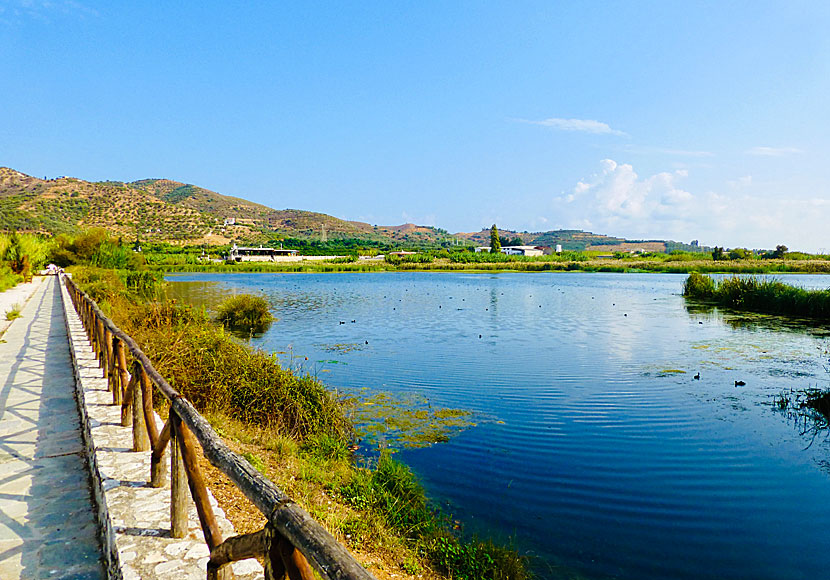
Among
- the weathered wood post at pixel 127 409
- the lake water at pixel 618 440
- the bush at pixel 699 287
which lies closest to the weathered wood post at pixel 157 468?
the weathered wood post at pixel 127 409

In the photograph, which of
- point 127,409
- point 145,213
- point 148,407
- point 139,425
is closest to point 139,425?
point 139,425

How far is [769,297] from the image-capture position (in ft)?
90.7

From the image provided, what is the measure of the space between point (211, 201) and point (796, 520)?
149 m

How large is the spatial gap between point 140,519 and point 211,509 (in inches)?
35.3

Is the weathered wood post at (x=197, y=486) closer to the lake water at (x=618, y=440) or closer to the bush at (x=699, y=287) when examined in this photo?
the lake water at (x=618, y=440)

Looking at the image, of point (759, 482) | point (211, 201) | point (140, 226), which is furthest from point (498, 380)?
point (211, 201)

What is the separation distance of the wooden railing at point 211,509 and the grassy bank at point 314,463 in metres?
0.99

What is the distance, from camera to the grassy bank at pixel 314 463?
5.04 meters

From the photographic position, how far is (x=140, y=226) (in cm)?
9888

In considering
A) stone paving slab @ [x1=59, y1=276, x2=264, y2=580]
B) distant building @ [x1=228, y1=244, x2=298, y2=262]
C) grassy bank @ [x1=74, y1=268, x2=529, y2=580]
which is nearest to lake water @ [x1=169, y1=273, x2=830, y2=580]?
grassy bank @ [x1=74, y1=268, x2=529, y2=580]

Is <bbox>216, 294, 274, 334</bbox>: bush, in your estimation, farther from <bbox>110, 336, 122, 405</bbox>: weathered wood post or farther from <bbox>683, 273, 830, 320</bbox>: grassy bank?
<bbox>683, 273, 830, 320</bbox>: grassy bank

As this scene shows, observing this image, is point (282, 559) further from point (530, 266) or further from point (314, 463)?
point (530, 266)

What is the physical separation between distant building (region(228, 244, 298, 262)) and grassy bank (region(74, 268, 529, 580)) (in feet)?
252

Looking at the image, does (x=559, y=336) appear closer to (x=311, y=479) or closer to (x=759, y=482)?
(x=759, y=482)
